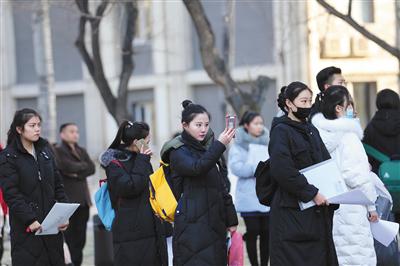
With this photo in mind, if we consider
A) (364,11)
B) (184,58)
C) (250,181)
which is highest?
(364,11)

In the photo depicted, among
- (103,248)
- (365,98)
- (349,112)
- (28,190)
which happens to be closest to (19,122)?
(28,190)

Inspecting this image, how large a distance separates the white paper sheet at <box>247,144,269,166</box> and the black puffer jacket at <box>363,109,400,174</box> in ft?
5.66

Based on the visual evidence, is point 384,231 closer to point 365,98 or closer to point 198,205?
point 198,205

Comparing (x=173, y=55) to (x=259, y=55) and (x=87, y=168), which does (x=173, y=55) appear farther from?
(x=87, y=168)

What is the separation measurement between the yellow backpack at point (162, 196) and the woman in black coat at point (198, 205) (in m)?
0.10

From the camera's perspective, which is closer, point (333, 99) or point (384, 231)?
point (333, 99)

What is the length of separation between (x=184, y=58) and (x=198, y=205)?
19190mm

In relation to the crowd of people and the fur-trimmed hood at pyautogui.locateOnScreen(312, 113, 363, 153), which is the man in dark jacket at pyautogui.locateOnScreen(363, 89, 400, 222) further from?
the fur-trimmed hood at pyautogui.locateOnScreen(312, 113, 363, 153)

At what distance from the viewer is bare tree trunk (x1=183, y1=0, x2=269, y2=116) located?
48.4ft

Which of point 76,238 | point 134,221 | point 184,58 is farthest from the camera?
point 184,58

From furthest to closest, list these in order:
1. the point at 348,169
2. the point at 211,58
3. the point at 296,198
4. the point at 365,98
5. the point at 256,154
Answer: the point at 365,98, the point at 211,58, the point at 256,154, the point at 348,169, the point at 296,198

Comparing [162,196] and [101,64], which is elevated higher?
[101,64]

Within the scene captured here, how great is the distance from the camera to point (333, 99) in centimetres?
787

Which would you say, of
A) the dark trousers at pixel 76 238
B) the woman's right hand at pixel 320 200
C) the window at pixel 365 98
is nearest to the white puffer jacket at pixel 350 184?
the woman's right hand at pixel 320 200
